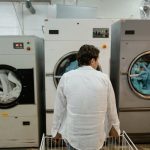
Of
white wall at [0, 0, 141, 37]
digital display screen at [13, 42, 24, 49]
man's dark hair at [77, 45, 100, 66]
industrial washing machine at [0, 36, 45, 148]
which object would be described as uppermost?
white wall at [0, 0, 141, 37]

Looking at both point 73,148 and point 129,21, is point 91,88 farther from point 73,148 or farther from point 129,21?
point 129,21

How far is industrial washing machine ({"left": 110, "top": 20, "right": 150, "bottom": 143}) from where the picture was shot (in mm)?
3154

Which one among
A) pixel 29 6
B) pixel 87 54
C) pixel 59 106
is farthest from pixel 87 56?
pixel 29 6

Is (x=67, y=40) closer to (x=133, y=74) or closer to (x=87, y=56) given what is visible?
(x=133, y=74)

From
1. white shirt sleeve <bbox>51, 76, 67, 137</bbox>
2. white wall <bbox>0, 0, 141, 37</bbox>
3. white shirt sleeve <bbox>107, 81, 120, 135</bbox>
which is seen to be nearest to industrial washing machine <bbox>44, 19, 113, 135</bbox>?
white wall <bbox>0, 0, 141, 37</bbox>

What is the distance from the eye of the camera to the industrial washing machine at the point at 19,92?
3.09 metres

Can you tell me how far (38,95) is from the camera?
10.8 feet

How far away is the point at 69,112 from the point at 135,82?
5.52 ft

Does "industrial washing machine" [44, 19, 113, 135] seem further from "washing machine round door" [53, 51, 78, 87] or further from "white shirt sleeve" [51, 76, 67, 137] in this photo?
"white shirt sleeve" [51, 76, 67, 137]

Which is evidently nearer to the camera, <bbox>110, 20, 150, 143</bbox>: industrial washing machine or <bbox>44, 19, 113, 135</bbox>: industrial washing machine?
<bbox>44, 19, 113, 135</bbox>: industrial washing machine

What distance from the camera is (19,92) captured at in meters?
3.15

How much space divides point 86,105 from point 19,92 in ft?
5.41

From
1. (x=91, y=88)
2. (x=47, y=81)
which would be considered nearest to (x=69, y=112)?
(x=91, y=88)

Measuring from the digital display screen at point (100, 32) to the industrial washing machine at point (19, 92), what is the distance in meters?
0.83
